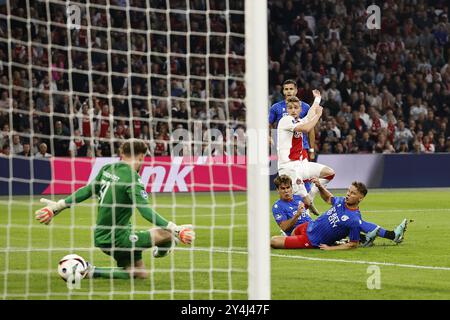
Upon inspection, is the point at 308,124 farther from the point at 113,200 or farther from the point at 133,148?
the point at 113,200

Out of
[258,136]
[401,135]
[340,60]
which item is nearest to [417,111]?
[401,135]

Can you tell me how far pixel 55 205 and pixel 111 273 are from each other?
0.85 metres

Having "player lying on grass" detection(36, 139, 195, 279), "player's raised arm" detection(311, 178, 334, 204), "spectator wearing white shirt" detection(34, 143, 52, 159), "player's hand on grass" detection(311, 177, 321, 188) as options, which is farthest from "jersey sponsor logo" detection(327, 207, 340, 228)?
"spectator wearing white shirt" detection(34, 143, 52, 159)

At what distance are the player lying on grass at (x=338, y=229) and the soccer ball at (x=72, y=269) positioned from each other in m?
3.35

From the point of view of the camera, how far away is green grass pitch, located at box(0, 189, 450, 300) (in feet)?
28.9

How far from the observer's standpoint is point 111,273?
9.44 metres

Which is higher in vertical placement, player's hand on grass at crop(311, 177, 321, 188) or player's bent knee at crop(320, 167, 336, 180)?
player's bent knee at crop(320, 167, 336, 180)

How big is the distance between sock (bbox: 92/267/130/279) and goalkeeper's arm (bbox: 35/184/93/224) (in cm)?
70

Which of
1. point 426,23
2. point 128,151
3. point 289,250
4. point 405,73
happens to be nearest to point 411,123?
point 405,73

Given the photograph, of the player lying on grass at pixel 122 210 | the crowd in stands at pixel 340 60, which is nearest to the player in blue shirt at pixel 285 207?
the player lying on grass at pixel 122 210

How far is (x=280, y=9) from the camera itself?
2772 centimetres

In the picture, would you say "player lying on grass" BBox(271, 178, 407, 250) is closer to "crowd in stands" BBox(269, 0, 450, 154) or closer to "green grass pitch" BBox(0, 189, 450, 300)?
"green grass pitch" BBox(0, 189, 450, 300)

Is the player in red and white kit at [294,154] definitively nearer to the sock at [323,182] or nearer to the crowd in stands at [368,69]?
the sock at [323,182]

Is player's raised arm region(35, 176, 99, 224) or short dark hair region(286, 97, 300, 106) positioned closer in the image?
player's raised arm region(35, 176, 99, 224)
